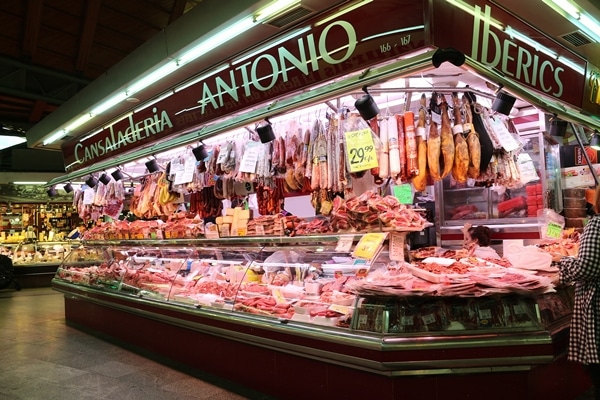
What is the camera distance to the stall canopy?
341 centimetres

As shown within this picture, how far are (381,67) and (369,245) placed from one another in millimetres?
1393

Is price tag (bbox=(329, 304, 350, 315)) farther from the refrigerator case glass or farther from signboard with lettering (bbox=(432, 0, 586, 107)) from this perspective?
the refrigerator case glass

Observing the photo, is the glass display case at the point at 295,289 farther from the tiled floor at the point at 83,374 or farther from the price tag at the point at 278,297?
the tiled floor at the point at 83,374

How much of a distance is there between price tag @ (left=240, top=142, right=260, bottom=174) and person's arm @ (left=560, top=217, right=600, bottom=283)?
3114 millimetres

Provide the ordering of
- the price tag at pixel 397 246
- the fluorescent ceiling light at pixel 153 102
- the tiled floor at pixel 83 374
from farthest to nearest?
the fluorescent ceiling light at pixel 153 102 → the tiled floor at pixel 83 374 → the price tag at pixel 397 246

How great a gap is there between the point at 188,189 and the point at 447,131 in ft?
11.9

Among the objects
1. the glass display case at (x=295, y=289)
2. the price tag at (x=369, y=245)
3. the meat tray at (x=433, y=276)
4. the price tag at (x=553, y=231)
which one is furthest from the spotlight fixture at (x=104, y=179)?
the price tag at (x=553, y=231)

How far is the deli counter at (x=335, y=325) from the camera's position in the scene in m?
3.15

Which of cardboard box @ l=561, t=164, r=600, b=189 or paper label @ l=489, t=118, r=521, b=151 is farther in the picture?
cardboard box @ l=561, t=164, r=600, b=189

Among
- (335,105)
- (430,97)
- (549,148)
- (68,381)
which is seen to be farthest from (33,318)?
(549,148)

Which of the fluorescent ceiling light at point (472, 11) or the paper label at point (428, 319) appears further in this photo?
the fluorescent ceiling light at point (472, 11)

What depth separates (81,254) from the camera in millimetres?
8641

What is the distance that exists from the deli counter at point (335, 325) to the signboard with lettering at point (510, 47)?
1.76 meters

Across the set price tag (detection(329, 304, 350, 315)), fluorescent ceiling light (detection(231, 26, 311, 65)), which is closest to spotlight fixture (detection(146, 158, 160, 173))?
fluorescent ceiling light (detection(231, 26, 311, 65))
